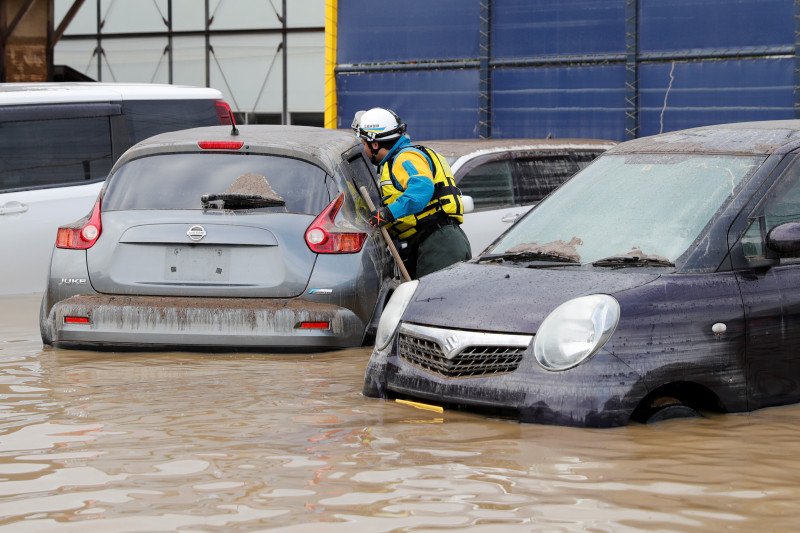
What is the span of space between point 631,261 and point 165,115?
6.46 m

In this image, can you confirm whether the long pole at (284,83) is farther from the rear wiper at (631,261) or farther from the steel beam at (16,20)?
the rear wiper at (631,261)

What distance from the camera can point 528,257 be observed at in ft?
24.0

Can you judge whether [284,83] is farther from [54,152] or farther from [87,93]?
[54,152]

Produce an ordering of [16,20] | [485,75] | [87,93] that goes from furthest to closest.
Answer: [16,20] → [485,75] → [87,93]

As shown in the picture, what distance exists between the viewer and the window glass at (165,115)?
12.3 m

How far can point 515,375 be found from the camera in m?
6.49

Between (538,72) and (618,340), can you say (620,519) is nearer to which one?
(618,340)

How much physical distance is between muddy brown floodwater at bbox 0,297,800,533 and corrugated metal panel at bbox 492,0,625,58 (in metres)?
10.5

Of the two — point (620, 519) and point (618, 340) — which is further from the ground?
point (618, 340)

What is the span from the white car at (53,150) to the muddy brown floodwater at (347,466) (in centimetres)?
379

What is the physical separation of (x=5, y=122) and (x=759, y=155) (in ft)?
21.4

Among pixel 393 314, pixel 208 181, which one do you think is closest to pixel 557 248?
pixel 393 314

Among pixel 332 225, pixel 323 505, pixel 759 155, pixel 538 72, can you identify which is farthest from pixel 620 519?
pixel 538 72

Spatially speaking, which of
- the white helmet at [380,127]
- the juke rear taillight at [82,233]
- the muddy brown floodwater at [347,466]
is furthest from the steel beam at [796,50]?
the muddy brown floodwater at [347,466]
